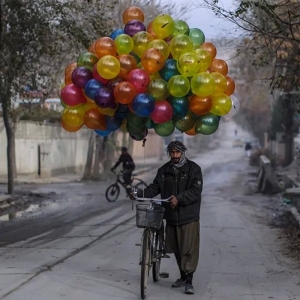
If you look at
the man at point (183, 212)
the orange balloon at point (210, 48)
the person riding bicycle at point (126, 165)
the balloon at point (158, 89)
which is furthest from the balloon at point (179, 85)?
the person riding bicycle at point (126, 165)

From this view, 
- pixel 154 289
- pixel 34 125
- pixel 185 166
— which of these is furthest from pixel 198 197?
pixel 34 125

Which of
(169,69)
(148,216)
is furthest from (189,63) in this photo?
(148,216)

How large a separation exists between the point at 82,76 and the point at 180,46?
1.56 m

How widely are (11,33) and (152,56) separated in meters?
10.5

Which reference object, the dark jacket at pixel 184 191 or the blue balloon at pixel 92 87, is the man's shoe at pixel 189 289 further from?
the blue balloon at pixel 92 87

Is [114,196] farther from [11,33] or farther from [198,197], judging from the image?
[198,197]

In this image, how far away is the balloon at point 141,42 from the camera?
9.81 meters

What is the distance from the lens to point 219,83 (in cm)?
951

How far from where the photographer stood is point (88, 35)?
18.9 m

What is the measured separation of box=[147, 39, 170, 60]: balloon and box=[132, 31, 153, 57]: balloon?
12 centimetres

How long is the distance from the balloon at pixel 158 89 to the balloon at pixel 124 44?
0.71m

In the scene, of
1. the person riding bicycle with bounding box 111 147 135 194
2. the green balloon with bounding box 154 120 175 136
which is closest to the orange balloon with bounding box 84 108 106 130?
the green balloon with bounding box 154 120 175 136

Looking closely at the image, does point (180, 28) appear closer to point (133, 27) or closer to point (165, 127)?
point (133, 27)

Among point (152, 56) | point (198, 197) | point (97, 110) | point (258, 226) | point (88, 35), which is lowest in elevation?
point (258, 226)
